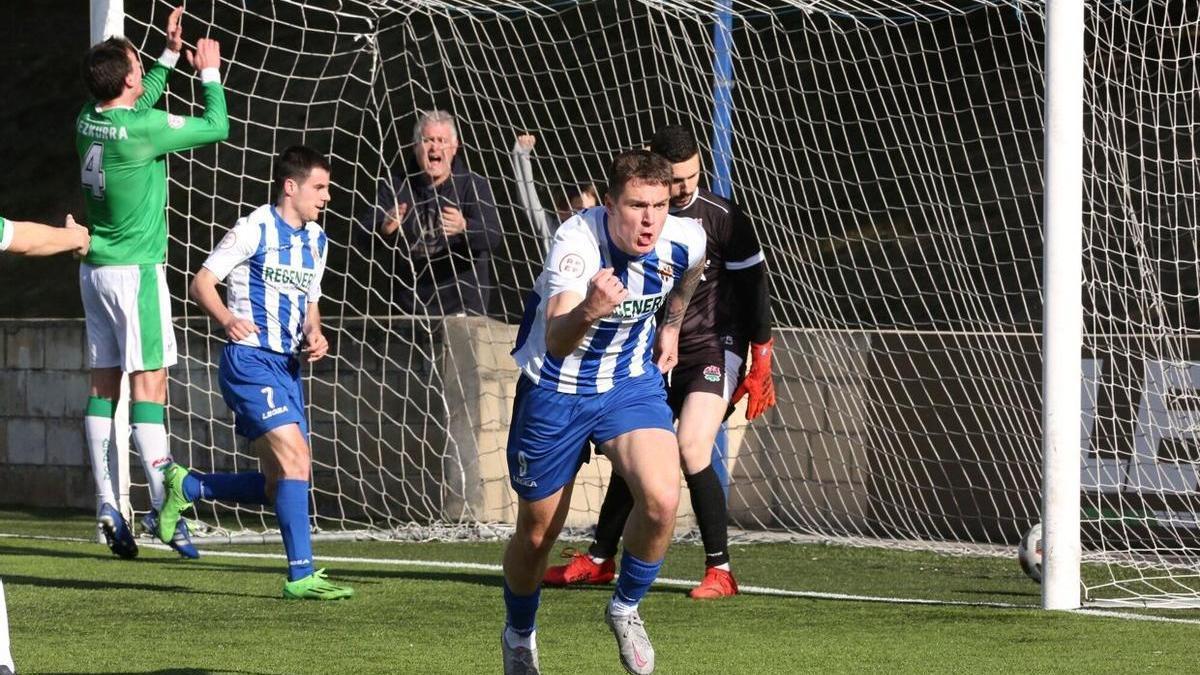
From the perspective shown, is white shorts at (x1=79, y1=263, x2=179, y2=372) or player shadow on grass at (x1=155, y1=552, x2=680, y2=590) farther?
white shorts at (x1=79, y1=263, x2=179, y2=372)

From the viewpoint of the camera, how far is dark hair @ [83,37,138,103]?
8.09 metres

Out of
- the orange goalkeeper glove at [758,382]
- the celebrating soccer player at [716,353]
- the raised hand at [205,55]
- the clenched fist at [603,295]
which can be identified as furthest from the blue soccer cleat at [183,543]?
the clenched fist at [603,295]

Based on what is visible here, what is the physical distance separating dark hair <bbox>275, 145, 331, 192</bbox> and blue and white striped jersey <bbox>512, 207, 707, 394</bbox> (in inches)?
85.3

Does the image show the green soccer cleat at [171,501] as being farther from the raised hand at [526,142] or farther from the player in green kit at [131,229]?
the raised hand at [526,142]

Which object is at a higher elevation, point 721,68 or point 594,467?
point 721,68

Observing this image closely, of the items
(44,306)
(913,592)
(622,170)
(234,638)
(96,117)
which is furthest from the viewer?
(44,306)

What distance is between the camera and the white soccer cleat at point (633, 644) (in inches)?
196

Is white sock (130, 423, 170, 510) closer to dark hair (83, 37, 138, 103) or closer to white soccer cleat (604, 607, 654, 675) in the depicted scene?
dark hair (83, 37, 138, 103)

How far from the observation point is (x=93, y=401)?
8562mm

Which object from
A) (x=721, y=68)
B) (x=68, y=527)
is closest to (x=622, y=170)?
(x=721, y=68)

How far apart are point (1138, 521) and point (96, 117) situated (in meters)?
5.21

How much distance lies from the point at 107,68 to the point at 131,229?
75 centimetres

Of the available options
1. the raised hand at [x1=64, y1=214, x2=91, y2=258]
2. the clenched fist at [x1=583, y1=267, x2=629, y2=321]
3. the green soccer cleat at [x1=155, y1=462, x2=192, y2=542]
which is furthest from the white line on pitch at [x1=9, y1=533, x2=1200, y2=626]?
the raised hand at [x1=64, y1=214, x2=91, y2=258]

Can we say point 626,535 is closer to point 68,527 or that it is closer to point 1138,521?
point 1138,521
